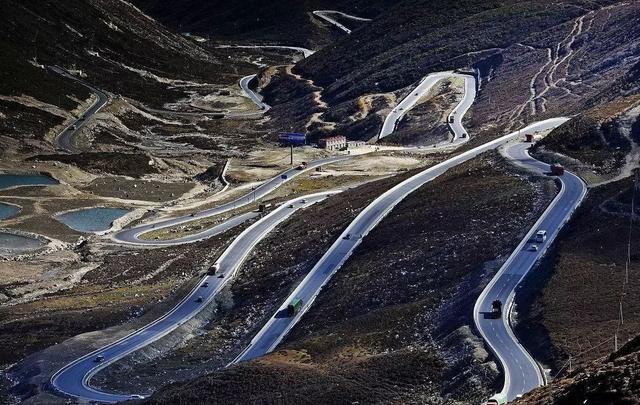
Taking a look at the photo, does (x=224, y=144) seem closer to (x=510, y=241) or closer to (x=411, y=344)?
(x=510, y=241)

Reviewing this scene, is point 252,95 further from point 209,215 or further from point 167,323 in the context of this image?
point 167,323

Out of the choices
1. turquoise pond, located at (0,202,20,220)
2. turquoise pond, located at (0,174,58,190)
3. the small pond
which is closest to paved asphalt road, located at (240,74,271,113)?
turquoise pond, located at (0,174,58,190)

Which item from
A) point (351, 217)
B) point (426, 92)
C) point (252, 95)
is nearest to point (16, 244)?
point (351, 217)

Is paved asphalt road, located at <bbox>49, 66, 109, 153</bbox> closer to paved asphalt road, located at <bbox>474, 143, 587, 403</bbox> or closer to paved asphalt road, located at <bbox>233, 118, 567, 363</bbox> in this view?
paved asphalt road, located at <bbox>233, 118, 567, 363</bbox>

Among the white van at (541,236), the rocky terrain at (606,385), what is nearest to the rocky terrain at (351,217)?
the rocky terrain at (606,385)

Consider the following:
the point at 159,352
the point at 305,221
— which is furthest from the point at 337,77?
Result: the point at 159,352
